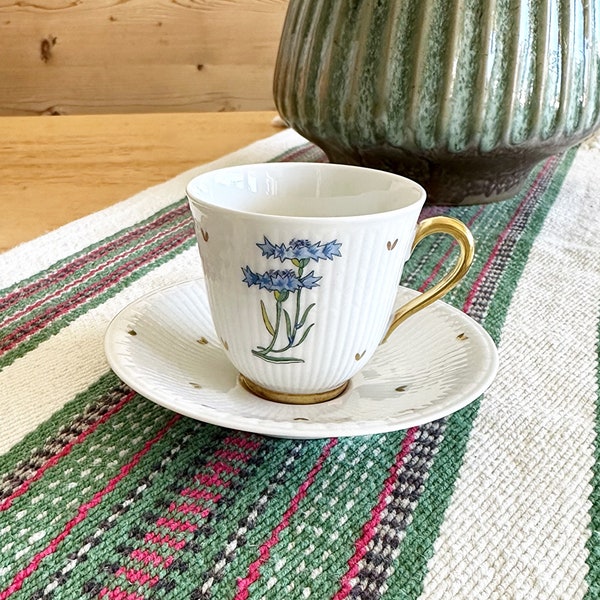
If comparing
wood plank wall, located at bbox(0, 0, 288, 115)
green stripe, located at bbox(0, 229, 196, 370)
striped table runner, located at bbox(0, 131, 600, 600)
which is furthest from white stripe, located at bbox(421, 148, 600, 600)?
wood plank wall, located at bbox(0, 0, 288, 115)

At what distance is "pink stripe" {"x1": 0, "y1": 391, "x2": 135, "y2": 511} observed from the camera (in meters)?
0.25

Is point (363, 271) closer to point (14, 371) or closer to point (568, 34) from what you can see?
point (14, 371)

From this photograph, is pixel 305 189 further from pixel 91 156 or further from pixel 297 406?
pixel 91 156

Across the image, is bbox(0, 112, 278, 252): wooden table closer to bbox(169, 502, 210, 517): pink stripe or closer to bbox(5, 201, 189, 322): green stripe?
bbox(5, 201, 189, 322): green stripe

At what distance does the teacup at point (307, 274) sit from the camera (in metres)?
0.28

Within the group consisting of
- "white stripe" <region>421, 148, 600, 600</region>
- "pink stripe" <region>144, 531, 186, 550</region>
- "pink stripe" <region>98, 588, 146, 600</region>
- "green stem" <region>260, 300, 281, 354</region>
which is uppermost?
"green stem" <region>260, 300, 281, 354</region>

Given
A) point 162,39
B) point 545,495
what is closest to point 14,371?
point 545,495

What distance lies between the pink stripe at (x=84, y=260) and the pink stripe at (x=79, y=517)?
0.17m

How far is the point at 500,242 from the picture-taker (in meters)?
0.55

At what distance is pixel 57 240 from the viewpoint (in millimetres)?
504

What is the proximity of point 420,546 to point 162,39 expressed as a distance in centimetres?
167

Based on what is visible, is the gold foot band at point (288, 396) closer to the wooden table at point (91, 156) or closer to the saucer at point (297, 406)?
the saucer at point (297, 406)

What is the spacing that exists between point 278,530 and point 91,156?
60 centimetres

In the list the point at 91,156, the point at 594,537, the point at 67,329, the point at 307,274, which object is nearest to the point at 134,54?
the point at 91,156
